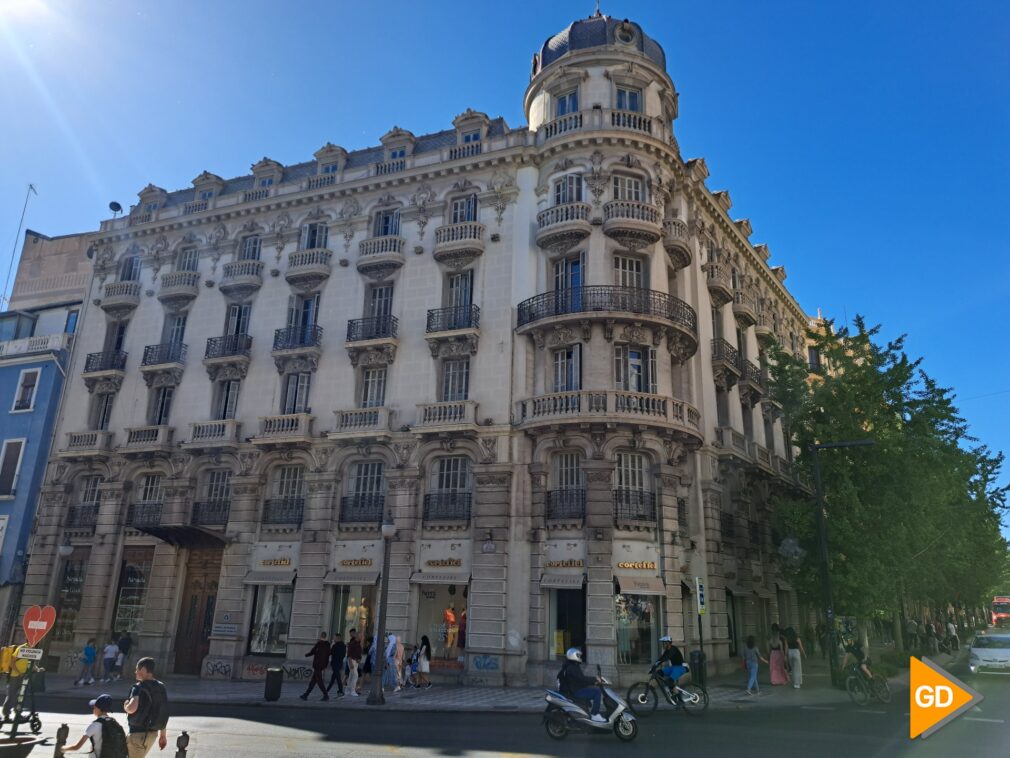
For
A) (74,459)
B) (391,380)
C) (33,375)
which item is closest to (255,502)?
(391,380)

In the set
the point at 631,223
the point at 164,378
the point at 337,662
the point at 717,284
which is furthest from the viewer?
the point at 164,378

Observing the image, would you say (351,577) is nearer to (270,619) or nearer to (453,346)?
(270,619)

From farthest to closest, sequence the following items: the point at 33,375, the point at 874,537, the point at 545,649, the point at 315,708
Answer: the point at 33,375 < the point at 874,537 < the point at 545,649 < the point at 315,708

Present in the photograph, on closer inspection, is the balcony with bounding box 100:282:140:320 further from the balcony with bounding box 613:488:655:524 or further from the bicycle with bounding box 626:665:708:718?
the bicycle with bounding box 626:665:708:718

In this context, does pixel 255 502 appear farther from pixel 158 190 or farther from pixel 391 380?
pixel 158 190

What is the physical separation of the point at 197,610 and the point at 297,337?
1168 cm

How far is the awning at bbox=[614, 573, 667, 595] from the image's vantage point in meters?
22.9

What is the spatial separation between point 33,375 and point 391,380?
20.1m

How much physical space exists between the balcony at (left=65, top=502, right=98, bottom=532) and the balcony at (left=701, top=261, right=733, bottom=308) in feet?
94.7

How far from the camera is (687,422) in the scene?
83.0 feet

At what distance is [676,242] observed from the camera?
2788 centimetres

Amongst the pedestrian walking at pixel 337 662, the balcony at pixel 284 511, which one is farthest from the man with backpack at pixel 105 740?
the balcony at pixel 284 511

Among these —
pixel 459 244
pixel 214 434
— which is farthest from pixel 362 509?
pixel 459 244

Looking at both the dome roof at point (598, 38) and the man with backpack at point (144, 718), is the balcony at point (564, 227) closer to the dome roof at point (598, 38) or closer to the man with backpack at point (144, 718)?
the dome roof at point (598, 38)
